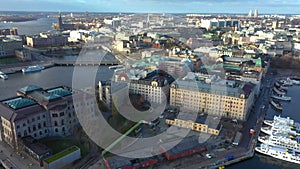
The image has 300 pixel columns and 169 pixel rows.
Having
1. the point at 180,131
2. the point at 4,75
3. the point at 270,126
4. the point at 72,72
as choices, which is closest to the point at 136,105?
the point at 180,131

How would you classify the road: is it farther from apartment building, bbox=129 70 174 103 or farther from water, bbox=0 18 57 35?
Answer: water, bbox=0 18 57 35

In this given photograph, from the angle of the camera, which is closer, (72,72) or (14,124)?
(14,124)

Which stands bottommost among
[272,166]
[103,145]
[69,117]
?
[272,166]

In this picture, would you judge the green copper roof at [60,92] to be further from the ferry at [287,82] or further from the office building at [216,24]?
the office building at [216,24]

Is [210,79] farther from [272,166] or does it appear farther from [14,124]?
[14,124]

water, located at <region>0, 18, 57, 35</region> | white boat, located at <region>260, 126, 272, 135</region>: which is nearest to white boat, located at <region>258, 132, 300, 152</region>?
white boat, located at <region>260, 126, 272, 135</region>

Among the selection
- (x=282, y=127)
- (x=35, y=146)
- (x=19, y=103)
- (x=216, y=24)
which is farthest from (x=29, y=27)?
(x=282, y=127)
